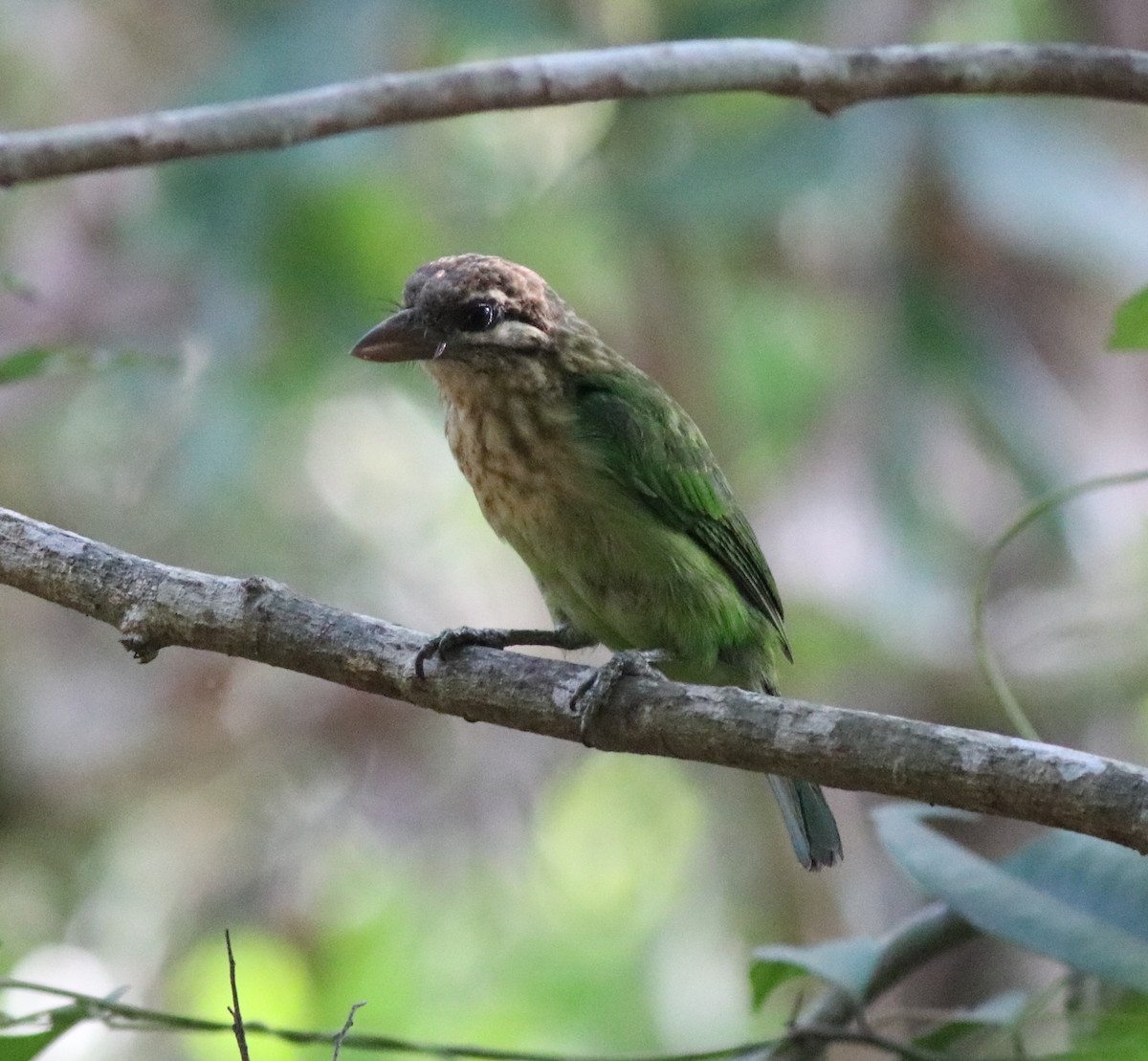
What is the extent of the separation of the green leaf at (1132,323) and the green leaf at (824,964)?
1.19m

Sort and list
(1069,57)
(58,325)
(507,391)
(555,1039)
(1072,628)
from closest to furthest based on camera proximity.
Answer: (1069,57), (507,391), (1072,628), (58,325), (555,1039)

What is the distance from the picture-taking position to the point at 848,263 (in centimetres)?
683

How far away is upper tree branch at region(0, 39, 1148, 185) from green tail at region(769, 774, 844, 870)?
1543 mm

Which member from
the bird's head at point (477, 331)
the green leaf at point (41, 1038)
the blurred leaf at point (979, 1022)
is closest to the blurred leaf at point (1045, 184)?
the bird's head at point (477, 331)

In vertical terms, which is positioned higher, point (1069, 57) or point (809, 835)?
point (1069, 57)

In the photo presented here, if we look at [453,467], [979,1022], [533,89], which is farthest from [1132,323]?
[453,467]

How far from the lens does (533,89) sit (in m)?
3.23

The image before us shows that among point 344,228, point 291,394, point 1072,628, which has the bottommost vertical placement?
point 1072,628

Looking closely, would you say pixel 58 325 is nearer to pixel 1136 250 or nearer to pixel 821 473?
pixel 821 473

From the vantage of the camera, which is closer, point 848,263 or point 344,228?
point 344,228

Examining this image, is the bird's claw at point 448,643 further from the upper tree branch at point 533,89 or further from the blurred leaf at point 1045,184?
the blurred leaf at point 1045,184

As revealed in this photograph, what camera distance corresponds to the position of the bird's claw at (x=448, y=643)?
8.87 feet

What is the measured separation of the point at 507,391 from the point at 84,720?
10.5ft

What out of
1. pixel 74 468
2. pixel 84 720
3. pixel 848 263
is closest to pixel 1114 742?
pixel 848 263
